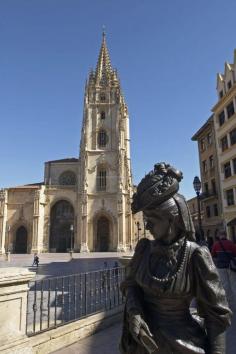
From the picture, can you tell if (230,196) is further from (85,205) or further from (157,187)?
(85,205)

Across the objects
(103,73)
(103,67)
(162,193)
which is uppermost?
(103,67)

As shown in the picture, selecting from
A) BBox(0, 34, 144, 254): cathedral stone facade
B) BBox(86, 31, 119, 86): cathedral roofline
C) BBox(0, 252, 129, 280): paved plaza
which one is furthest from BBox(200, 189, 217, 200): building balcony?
BBox(86, 31, 119, 86): cathedral roofline

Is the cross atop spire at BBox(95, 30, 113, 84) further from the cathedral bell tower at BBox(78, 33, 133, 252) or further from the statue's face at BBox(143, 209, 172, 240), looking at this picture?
the statue's face at BBox(143, 209, 172, 240)

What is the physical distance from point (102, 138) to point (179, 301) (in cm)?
5127

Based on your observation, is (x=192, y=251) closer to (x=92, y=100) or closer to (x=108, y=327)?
(x=108, y=327)

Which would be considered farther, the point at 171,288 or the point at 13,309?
the point at 13,309

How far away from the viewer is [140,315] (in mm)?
Result: 1847

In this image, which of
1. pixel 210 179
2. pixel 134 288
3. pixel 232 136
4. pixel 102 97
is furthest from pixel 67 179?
pixel 134 288

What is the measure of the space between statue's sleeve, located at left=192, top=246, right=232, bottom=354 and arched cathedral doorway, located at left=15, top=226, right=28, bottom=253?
1982 inches

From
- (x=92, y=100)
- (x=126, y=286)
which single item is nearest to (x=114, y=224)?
(x=92, y=100)

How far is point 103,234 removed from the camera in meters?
47.6

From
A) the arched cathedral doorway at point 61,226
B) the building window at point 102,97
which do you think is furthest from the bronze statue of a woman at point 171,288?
the building window at point 102,97

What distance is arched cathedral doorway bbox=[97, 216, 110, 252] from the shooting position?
4678 cm

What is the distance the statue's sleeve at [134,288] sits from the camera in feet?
6.24
